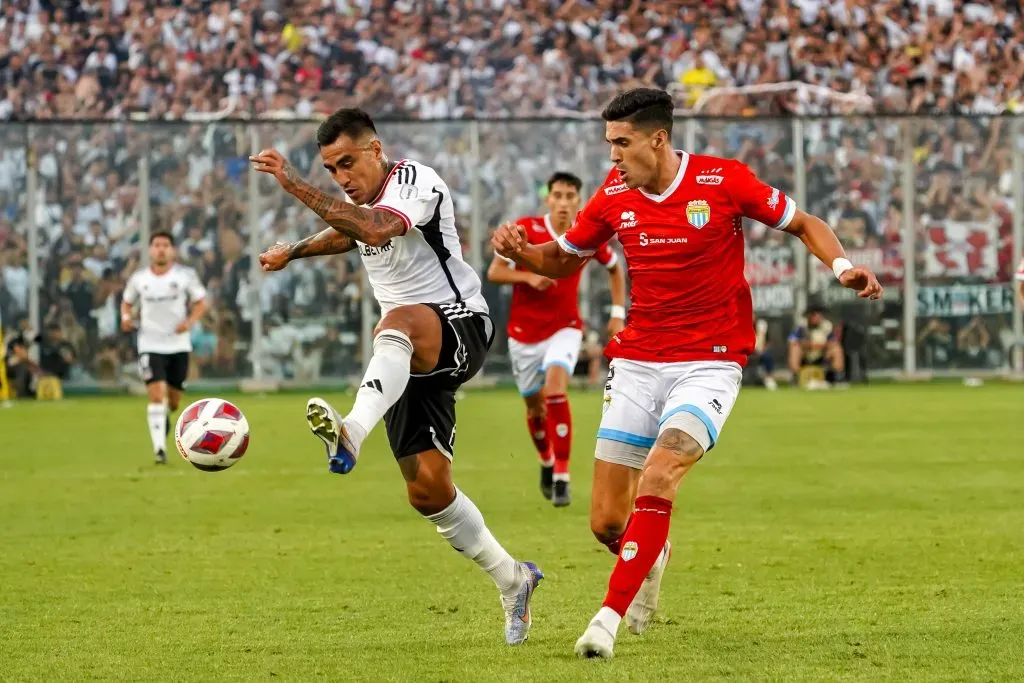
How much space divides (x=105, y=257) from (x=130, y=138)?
7.27ft

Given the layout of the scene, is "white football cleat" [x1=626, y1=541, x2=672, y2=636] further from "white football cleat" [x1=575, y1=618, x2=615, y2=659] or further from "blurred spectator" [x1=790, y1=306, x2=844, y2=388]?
"blurred spectator" [x1=790, y1=306, x2=844, y2=388]

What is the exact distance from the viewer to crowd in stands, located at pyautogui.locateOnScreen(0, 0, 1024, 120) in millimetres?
29844

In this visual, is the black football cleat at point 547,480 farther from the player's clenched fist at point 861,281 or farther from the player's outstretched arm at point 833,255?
the player's clenched fist at point 861,281

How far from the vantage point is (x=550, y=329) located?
1377 cm

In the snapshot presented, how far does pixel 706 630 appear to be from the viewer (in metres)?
7.06

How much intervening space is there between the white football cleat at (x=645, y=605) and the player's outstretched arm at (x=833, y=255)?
152 cm

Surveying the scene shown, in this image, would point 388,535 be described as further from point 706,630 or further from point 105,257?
point 105,257

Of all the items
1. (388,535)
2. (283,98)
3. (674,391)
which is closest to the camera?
(674,391)

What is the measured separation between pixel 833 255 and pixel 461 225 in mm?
22012

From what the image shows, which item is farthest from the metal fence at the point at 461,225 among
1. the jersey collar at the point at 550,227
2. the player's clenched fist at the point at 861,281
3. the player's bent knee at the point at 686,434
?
the player's clenched fist at the point at 861,281

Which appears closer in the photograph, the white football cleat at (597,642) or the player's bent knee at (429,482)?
the white football cleat at (597,642)

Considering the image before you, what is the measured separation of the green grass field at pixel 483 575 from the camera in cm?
641

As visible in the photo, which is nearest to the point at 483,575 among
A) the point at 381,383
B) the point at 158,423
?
the point at 381,383

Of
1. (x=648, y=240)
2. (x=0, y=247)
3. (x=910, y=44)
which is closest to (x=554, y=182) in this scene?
(x=648, y=240)
